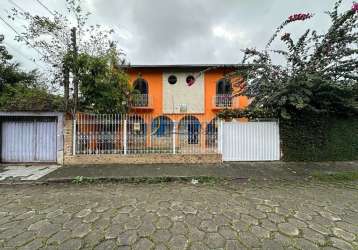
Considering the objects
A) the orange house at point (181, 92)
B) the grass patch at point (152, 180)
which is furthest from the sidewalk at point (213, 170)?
the orange house at point (181, 92)

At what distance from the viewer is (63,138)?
7.47m

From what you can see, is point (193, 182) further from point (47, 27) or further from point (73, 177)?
point (47, 27)

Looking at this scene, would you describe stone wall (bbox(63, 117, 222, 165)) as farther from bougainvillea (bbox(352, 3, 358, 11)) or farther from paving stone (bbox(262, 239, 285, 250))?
bougainvillea (bbox(352, 3, 358, 11))

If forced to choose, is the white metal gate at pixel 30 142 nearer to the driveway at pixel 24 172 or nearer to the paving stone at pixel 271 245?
the driveway at pixel 24 172

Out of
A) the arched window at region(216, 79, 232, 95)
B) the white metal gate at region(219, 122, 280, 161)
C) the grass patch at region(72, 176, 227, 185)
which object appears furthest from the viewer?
the arched window at region(216, 79, 232, 95)

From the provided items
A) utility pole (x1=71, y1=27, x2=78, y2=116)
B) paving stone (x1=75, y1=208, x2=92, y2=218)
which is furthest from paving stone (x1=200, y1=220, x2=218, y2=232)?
utility pole (x1=71, y1=27, x2=78, y2=116)

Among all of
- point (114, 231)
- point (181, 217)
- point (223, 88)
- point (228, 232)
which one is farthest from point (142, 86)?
point (228, 232)

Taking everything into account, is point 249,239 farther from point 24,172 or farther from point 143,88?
point 143,88

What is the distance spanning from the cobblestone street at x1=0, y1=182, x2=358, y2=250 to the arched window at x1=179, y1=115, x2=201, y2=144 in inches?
106

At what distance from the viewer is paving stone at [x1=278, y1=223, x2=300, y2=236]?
115 inches

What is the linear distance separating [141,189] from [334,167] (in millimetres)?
7116

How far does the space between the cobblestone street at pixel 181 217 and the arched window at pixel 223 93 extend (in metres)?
10.7

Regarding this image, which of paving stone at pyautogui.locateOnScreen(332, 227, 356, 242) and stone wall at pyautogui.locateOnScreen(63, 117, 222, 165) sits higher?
stone wall at pyautogui.locateOnScreen(63, 117, 222, 165)

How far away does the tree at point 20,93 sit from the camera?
7.46 meters
